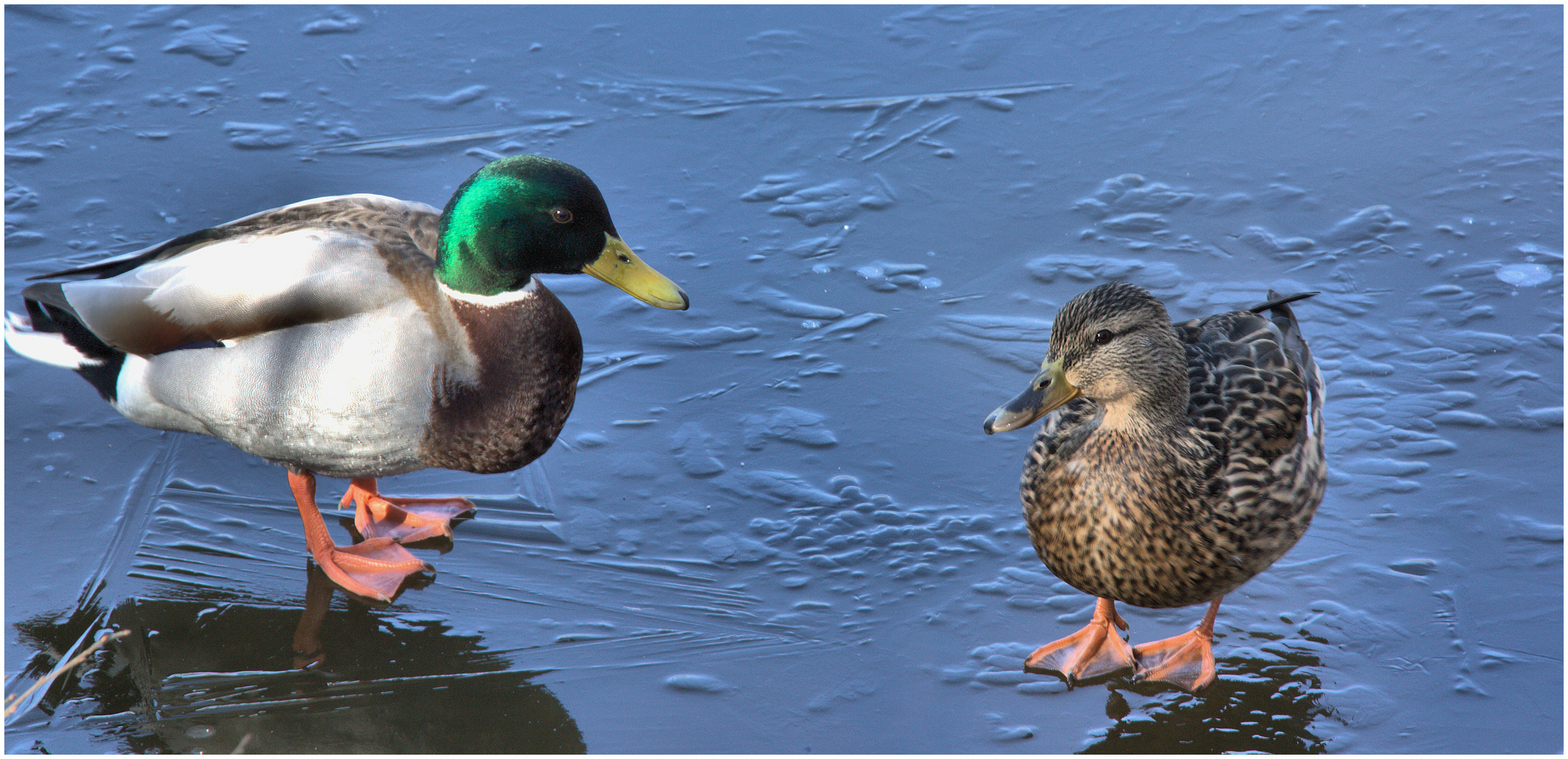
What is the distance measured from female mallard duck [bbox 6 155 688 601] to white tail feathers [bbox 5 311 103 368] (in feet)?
0.15

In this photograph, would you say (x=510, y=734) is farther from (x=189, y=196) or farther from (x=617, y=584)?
(x=189, y=196)

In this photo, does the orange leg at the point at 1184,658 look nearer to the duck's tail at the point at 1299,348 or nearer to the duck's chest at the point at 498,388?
the duck's tail at the point at 1299,348

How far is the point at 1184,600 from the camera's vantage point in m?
2.71

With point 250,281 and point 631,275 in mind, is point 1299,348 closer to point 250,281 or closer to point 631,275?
point 631,275

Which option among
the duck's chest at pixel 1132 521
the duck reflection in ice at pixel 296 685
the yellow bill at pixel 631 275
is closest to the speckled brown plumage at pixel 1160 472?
the duck's chest at pixel 1132 521

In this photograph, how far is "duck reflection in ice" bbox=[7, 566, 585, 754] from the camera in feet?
8.66

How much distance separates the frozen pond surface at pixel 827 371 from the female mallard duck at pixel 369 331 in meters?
0.31

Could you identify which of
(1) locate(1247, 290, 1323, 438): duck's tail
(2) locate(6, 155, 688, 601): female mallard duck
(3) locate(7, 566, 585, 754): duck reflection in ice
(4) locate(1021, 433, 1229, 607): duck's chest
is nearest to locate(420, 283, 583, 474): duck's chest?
(2) locate(6, 155, 688, 601): female mallard duck

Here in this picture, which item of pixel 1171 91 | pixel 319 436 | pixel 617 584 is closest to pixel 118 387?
pixel 319 436

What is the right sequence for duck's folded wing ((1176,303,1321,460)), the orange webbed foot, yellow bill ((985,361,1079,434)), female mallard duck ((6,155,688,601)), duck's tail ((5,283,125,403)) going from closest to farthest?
yellow bill ((985,361,1079,434)) < duck's folded wing ((1176,303,1321,460)) < female mallard duck ((6,155,688,601)) < the orange webbed foot < duck's tail ((5,283,125,403))

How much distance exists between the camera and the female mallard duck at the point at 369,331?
2943mm

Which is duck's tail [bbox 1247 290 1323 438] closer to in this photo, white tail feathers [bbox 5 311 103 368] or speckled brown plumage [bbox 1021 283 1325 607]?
speckled brown plumage [bbox 1021 283 1325 607]

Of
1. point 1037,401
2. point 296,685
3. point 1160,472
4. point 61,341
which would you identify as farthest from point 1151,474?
point 61,341

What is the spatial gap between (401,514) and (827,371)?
1.25m
